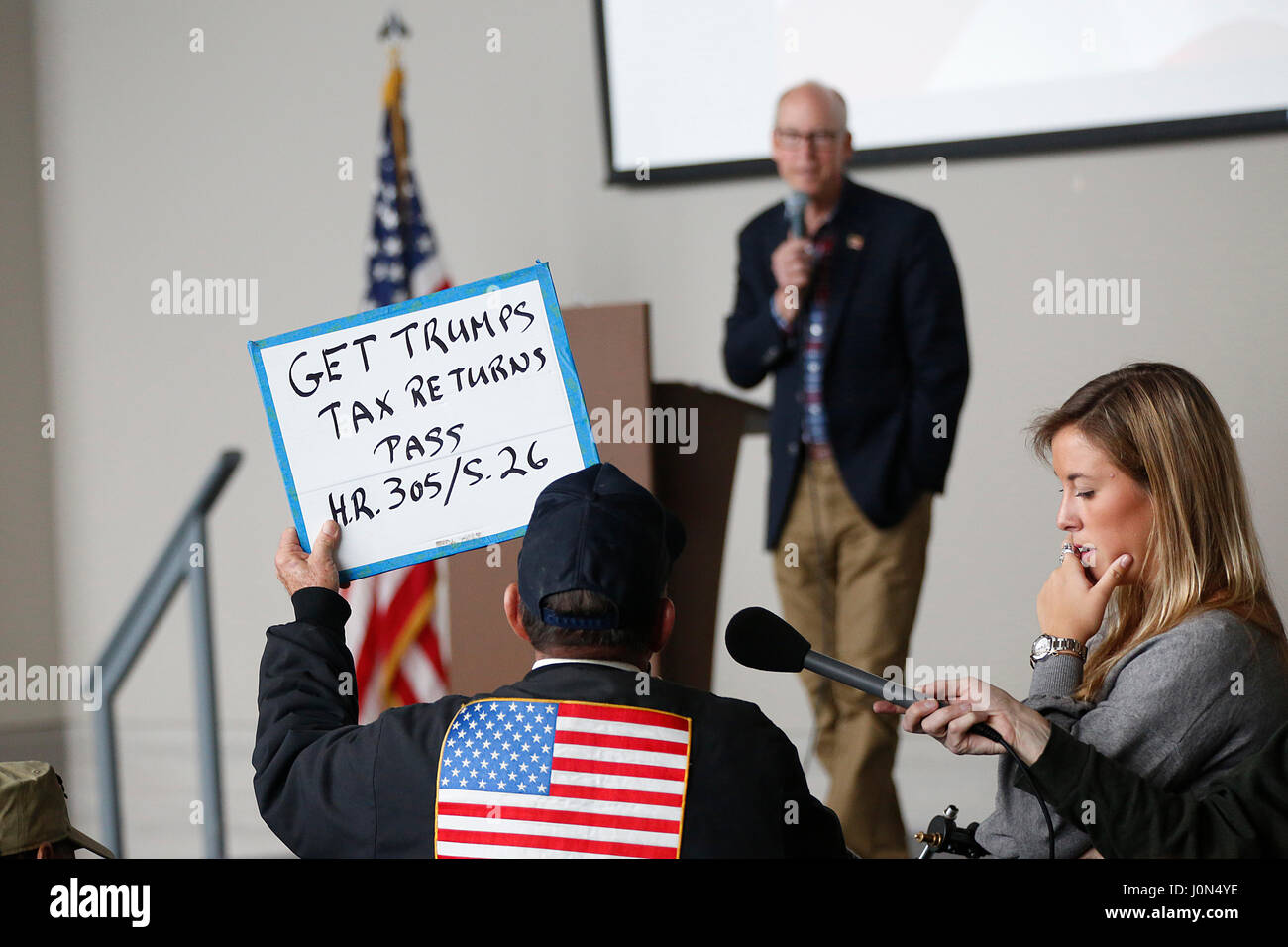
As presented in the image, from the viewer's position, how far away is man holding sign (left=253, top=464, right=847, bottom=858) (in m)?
1.02

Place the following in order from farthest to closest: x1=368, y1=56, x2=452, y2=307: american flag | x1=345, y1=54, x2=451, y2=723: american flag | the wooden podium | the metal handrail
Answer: x1=368, y1=56, x2=452, y2=307: american flag, x1=345, y1=54, x2=451, y2=723: american flag, the wooden podium, the metal handrail

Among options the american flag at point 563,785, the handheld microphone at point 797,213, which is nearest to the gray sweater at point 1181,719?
the american flag at point 563,785

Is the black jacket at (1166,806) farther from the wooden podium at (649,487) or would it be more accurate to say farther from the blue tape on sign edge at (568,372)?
the wooden podium at (649,487)

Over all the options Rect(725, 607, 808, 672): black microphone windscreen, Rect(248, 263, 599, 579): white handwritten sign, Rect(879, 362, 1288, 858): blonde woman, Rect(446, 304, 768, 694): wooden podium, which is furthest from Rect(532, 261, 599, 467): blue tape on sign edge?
Rect(446, 304, 768, 694): wooden podium

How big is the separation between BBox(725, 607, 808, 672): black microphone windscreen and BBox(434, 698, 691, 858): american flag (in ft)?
0.50

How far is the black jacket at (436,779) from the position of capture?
1.03 m

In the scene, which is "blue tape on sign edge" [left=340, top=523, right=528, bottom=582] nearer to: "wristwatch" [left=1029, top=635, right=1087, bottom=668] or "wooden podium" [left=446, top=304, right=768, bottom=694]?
"wristwatch" [left=1029, top=635, right=1087, bottom=668]

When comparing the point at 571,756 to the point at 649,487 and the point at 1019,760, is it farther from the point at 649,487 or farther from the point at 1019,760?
the point at 649,487

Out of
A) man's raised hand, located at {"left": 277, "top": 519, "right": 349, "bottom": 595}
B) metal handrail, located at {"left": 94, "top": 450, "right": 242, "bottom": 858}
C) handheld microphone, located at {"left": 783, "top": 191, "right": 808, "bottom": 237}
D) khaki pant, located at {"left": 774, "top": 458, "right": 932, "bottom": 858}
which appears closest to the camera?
man's raised hand, located at {"left": 277, "top": 519, "right": 349, "bottom": 595}

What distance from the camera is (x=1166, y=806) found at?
1089 mm

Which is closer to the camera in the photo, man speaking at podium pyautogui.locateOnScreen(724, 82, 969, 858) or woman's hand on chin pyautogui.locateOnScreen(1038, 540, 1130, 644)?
woman's hand on chin pyautogui.locateOnScreen(1038, 540, 1130, 644)

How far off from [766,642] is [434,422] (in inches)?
17.7
